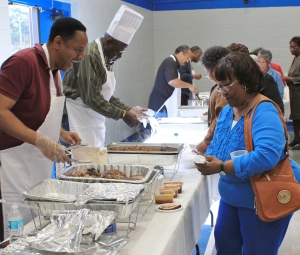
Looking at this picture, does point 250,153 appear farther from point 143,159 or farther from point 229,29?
point 229,29

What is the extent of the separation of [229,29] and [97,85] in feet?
16.8

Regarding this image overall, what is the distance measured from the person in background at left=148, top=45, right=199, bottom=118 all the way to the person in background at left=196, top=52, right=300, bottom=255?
2.79 metres

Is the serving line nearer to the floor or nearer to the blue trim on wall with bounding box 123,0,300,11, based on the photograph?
the floor

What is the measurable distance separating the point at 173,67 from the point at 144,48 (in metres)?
2.24

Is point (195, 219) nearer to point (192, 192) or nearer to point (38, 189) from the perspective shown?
point (192, 192)

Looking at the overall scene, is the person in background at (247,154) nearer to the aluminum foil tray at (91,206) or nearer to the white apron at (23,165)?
the aluminum foil tray at (91,206)

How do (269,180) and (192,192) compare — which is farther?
(192,192)

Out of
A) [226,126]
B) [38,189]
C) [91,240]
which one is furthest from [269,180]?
[38,189]

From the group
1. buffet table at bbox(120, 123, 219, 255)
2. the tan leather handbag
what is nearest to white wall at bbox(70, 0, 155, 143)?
buffet table at bbox(120, 123, 219, 255)

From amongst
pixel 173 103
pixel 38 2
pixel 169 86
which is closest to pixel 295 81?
pixel 169 86

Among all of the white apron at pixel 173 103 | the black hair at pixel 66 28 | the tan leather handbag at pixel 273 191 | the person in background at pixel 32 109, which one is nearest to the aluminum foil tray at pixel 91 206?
the person in background at pixel 32 109

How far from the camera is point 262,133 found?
1.51m

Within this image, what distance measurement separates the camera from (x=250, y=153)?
1521mm

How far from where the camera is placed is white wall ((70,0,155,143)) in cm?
469
